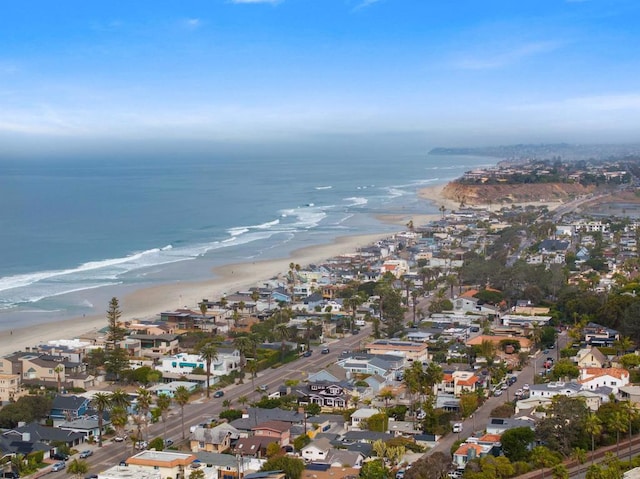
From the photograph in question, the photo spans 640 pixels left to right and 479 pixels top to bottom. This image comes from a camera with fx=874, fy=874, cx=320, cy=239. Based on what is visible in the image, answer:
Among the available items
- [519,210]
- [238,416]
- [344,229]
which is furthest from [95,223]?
[238,416]

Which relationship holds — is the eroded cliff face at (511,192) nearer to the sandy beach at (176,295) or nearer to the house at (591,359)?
the sandy beach at (176,295)

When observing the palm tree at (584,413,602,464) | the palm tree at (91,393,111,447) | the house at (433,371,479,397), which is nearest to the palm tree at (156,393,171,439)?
the palm tree at (91,393,111,447)

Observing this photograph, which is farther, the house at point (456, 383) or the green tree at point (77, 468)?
the house at point (456, 383)

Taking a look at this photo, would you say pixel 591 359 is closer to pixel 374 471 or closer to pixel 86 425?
pixel 374 471

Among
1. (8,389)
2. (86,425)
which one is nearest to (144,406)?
(86,425)

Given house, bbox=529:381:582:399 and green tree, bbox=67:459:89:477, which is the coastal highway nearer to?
green tree, bbox=67:459:89:477

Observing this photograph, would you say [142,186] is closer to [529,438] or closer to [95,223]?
[95,223]

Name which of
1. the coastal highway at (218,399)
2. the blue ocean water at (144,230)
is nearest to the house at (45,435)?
the coastal highway at (218,399)
